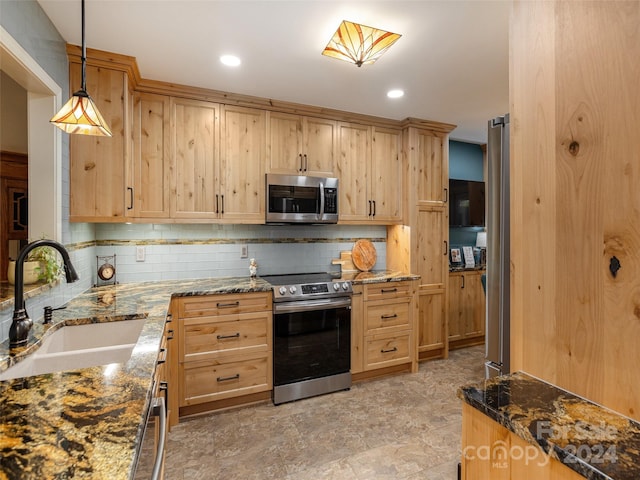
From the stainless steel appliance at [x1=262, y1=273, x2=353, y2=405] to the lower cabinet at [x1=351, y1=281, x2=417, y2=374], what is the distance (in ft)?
0.38

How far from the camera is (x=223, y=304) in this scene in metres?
2.50

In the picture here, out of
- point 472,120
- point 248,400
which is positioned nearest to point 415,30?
point 472,120

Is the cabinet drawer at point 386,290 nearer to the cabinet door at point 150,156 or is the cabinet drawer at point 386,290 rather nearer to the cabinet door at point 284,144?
the cabinet door at point 284,144

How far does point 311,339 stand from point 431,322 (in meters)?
1.60

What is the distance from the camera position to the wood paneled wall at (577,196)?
0.79m

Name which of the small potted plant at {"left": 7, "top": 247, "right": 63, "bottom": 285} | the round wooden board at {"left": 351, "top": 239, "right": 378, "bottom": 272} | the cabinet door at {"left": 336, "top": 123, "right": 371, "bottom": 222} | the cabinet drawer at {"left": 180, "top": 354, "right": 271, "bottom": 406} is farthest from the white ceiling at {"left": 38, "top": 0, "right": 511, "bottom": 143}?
the cabinet drawer at {"left": 180, "top": 354, "right": 271, "bottom": 406}

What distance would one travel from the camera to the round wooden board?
11.9ft

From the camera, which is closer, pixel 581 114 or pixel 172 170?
pixel 581 114

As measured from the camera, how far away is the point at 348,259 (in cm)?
363

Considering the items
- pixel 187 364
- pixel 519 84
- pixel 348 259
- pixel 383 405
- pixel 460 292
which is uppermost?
pixel 519 84

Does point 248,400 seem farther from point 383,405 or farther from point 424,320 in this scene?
point 424,320

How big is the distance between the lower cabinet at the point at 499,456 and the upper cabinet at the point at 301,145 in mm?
2570

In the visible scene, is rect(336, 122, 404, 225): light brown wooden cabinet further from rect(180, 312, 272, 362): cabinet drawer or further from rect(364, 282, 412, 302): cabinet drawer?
rect(180, 312, 272, 362): cabinet drawer

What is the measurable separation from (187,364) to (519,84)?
2602 millimetres
